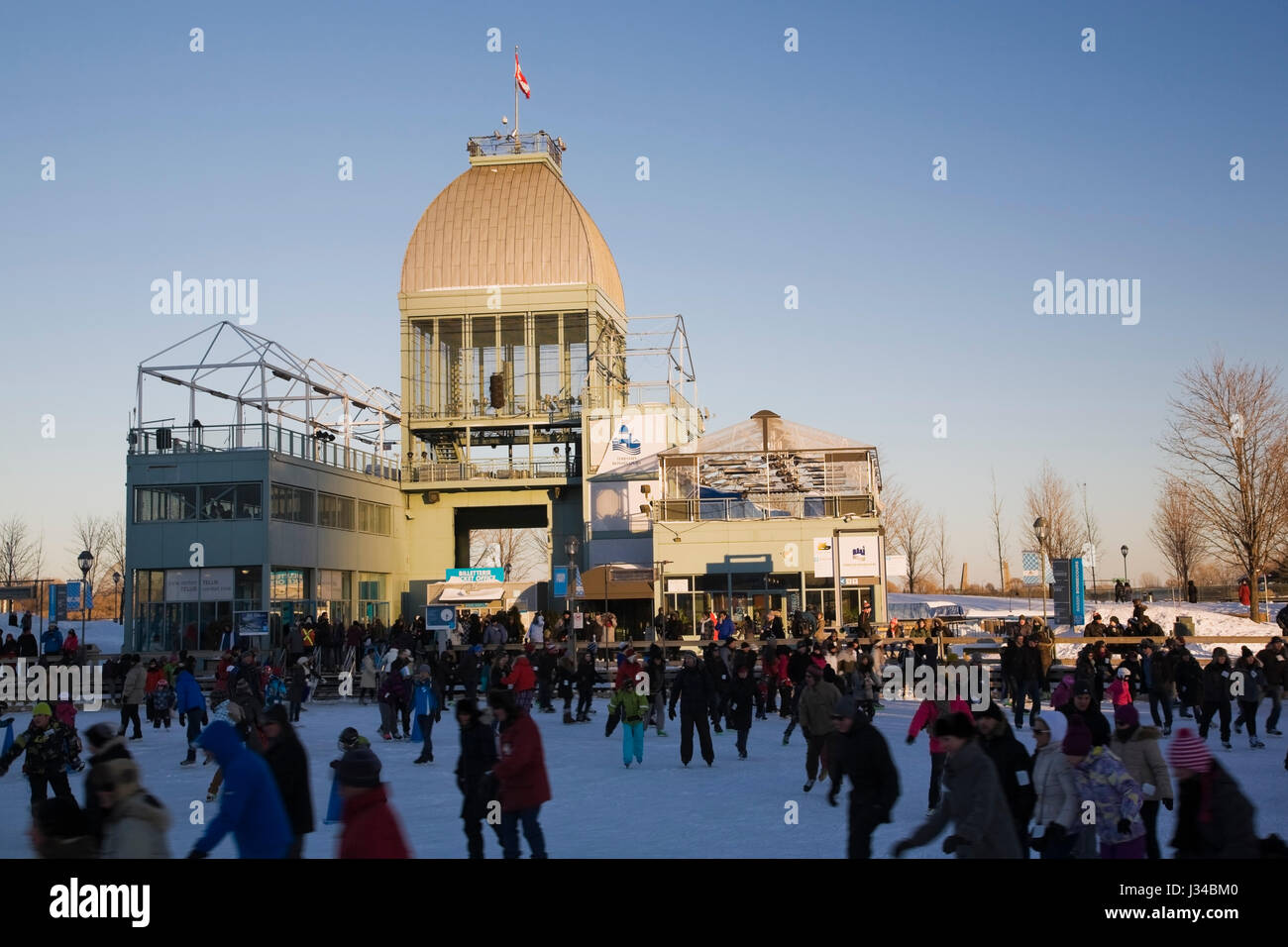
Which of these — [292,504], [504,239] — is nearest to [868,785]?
[292,504]

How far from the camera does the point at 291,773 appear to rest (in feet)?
31.0

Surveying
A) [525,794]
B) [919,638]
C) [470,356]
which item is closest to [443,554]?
[470,356]

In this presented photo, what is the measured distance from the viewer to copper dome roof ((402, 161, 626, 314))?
177 feet

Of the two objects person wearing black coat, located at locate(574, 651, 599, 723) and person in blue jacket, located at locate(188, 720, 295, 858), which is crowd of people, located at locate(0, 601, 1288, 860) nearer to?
person in blue jacket, located at locate(188, 720, 295, 858)

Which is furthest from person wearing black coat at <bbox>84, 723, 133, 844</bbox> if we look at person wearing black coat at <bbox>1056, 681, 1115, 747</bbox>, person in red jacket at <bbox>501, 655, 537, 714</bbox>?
person in red jacket at <bbox>501, 655, 537, 714</bbox>

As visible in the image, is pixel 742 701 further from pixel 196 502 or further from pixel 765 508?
pixel 196 502

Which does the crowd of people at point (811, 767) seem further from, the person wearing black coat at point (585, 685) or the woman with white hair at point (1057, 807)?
the person wearing black coat at point (585, 685)

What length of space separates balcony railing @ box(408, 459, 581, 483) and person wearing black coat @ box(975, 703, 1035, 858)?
146 ft

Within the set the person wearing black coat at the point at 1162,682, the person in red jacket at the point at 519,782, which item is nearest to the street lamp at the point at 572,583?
the person wearing black coat at the point at 1162,682

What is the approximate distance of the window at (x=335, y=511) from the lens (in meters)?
45.4

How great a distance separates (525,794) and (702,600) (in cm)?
3158

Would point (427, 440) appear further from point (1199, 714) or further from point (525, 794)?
point (525, 794)

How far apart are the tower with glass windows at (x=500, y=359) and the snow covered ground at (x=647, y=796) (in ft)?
102

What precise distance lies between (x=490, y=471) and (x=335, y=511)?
8966 millimetres
